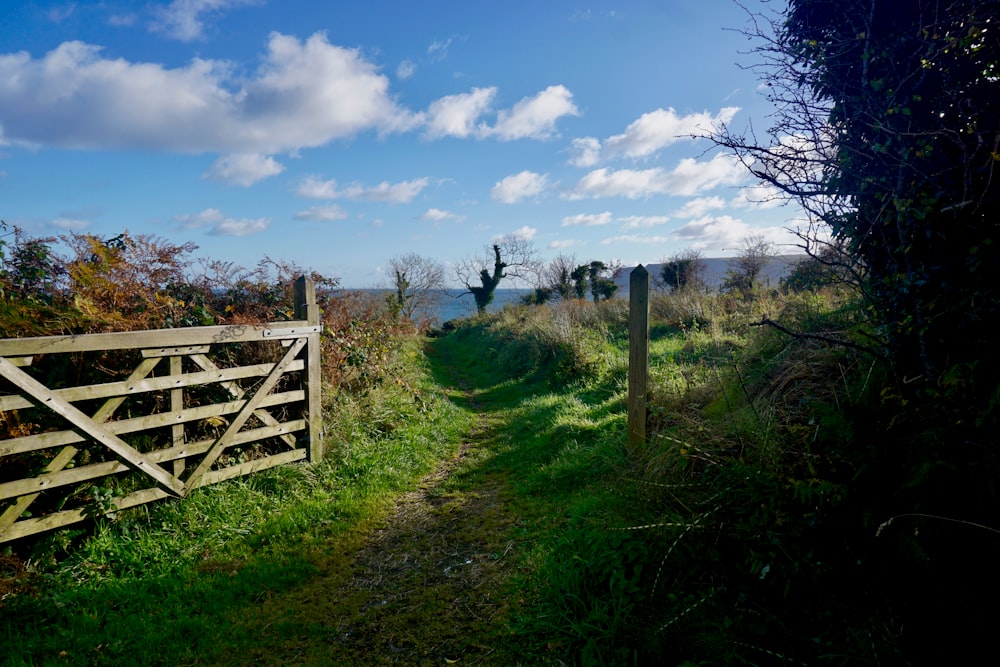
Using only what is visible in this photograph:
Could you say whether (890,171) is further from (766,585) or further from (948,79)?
(766,585)

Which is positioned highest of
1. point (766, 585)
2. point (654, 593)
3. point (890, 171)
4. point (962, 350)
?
point (890, 171)

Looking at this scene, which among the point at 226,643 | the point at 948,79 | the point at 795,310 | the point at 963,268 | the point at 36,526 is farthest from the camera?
the point at 795,310

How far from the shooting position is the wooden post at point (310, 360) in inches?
269

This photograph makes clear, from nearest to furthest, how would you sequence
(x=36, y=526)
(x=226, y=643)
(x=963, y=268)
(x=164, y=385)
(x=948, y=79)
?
(x=963, y=268) → (x=948, y=79) → (x=226, y=643) → (x=36, y=526) → (x=164, y=385)

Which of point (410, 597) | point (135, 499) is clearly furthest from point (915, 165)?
point (135, 499)

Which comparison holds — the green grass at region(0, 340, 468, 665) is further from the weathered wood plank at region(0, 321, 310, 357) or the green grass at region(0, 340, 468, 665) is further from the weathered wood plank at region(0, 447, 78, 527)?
the weathered wood plank at region(0, 321, 310, 357)

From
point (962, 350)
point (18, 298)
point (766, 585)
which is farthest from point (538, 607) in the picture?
point (18, 298)

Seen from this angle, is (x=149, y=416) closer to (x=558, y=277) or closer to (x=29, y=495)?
(x=29, y=495)

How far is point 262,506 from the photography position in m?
5.56

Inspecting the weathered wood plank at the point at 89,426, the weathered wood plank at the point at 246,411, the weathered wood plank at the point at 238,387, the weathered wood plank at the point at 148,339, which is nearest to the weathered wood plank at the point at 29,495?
the weathered wood plank at the point at 89,426

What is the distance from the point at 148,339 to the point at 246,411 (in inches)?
54.7

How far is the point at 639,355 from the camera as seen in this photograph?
5.67m

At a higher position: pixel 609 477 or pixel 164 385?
pixel 164 385

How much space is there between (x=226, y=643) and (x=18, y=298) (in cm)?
471
